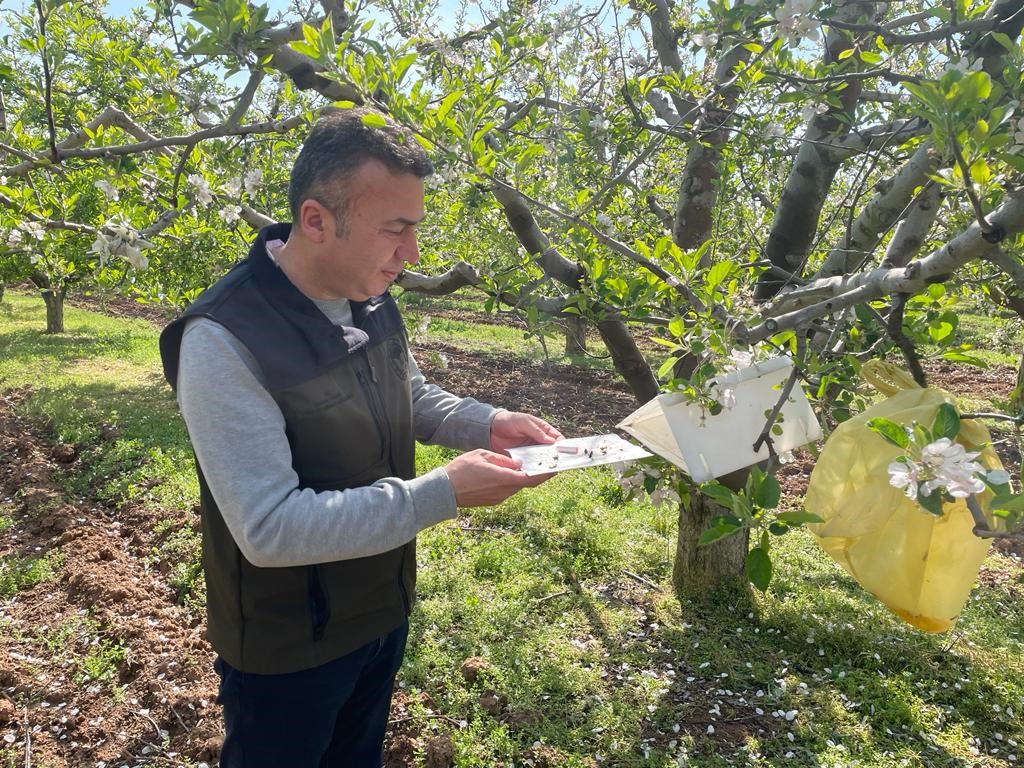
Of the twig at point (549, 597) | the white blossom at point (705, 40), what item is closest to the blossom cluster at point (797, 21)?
the white blossom at point (705, 40)

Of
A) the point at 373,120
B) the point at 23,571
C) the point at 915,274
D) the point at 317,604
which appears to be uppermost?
the point at 373,120

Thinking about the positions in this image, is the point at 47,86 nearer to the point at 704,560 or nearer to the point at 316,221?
the point at 316,221

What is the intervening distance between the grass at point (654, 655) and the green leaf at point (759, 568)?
1.75 meters

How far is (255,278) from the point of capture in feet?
4.88

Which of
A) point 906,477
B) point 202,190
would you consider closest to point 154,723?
point 202,190

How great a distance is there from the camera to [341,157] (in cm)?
146

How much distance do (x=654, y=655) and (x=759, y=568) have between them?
2309 millimetres

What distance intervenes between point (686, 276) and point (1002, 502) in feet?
3.12

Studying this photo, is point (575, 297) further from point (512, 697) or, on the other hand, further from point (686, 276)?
point (512, 697)

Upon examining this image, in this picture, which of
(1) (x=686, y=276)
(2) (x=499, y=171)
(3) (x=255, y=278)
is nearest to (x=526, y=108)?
(2) (x=499, y=171)

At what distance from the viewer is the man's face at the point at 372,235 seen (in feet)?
4.82

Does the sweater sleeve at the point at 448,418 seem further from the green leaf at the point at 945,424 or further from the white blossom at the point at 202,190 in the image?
the white blossom at the point at 202,190

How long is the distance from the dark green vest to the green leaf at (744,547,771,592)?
86cm

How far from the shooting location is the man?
130 cm
